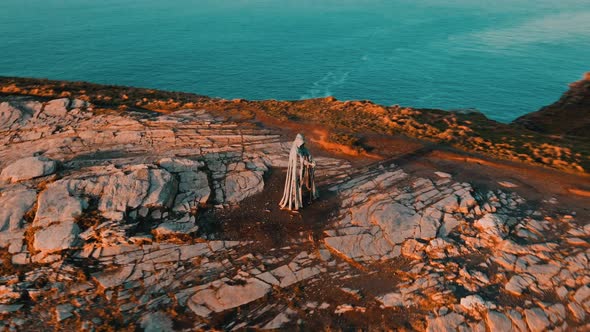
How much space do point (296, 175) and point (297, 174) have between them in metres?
0.29

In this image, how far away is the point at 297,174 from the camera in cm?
1875

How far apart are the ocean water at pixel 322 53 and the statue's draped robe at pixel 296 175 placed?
5851cm

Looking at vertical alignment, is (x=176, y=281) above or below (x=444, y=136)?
below

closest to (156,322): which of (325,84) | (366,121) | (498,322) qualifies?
(498,322)

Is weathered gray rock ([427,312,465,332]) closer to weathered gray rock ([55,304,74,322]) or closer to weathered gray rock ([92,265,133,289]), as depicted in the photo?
weathered gray rock ([92,265,133,289])

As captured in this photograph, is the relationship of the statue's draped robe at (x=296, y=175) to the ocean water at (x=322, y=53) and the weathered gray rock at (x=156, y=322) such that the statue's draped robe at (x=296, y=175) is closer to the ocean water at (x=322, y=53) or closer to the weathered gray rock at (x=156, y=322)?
the weathered gray rock at (x=156, y=322)

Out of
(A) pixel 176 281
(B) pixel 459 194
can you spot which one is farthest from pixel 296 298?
(B) pixel 459 194

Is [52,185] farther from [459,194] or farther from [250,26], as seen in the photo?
[250,26]

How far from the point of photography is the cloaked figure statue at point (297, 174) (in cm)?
1811

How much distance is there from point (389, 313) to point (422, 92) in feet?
238

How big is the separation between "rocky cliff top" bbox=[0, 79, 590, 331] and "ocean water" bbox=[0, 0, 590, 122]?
53.6 metres

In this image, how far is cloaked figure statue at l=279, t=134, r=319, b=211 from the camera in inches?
713

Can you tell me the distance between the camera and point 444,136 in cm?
2664

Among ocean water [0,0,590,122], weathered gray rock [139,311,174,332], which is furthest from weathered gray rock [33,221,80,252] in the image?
ocean water [0,0,590,122]
